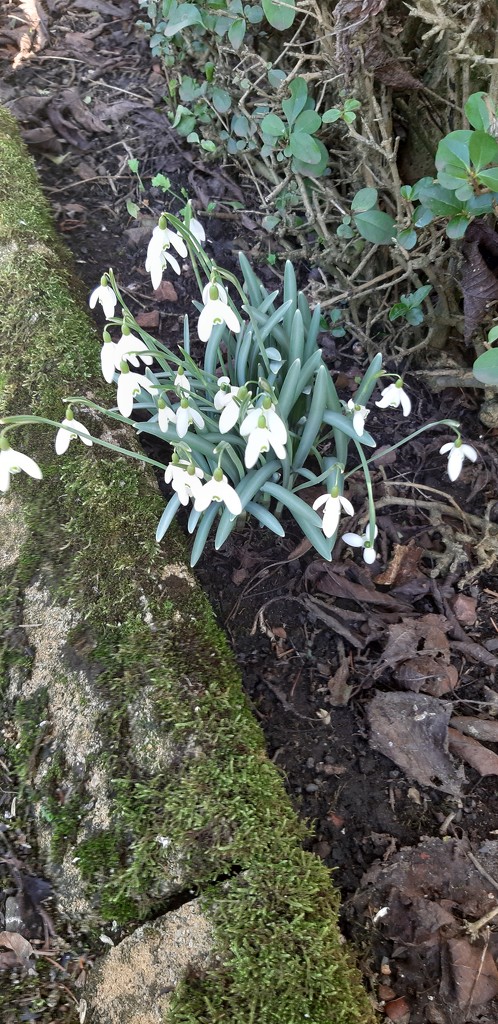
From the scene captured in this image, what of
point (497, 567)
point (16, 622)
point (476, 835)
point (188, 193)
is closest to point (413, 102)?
point (188, 193)

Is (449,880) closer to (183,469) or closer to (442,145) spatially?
(183,469)

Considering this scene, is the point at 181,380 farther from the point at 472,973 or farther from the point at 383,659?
the point at 472,973

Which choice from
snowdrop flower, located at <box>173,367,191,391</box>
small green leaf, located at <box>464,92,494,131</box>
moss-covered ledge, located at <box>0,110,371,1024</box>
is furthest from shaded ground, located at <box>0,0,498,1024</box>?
small green leaf, located at <box>464,92,494,131</box>

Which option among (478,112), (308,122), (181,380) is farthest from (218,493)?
(308,122)

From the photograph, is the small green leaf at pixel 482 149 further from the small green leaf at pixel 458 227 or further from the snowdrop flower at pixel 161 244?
the snowdrop flower at pixel 161 244

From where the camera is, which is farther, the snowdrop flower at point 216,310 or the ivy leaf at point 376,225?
the ivy leaf at point 376,225

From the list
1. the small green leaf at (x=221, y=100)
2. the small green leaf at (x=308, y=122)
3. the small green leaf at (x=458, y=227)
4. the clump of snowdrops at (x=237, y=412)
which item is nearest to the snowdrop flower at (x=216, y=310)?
the clump of snowdrops at (x=237, y=412)
